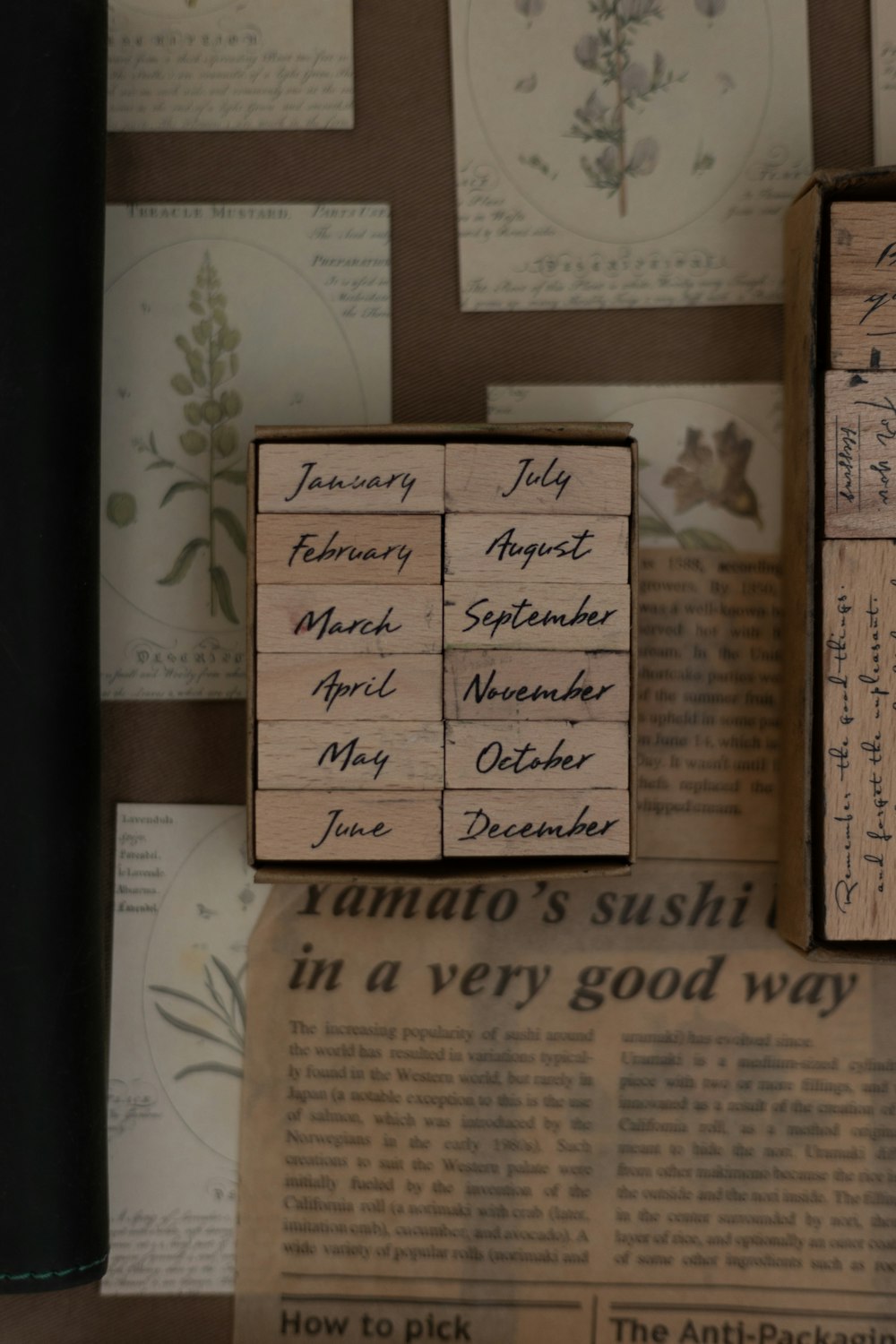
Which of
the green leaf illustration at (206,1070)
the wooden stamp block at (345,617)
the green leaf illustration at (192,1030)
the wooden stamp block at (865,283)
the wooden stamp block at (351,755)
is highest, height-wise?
the wooden stamp block at (865,283)

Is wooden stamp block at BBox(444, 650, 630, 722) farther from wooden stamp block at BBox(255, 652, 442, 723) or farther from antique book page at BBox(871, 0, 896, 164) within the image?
antique book page at BBox(871, 0, 896, 164)

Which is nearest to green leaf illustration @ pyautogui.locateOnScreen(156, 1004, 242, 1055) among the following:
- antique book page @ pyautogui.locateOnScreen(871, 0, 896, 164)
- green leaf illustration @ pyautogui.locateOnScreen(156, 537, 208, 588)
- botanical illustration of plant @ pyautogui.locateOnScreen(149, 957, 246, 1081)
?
botanical illustration of plant @ pyautogui.locateOnScreen(149, 957, 246, 1081)

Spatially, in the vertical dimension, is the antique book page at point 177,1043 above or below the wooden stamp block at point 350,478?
below

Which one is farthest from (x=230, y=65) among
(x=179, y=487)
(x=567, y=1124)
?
(x=567, y=1124)

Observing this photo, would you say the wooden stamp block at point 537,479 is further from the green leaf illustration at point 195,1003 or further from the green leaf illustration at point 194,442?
the green leaf illustration at point 195,1003

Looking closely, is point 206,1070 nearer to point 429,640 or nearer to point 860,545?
point 429,640

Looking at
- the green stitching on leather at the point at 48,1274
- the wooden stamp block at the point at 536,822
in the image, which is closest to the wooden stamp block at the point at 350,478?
the wooden stamp block at the point at 536,822

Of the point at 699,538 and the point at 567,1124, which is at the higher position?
the point at 699,538
